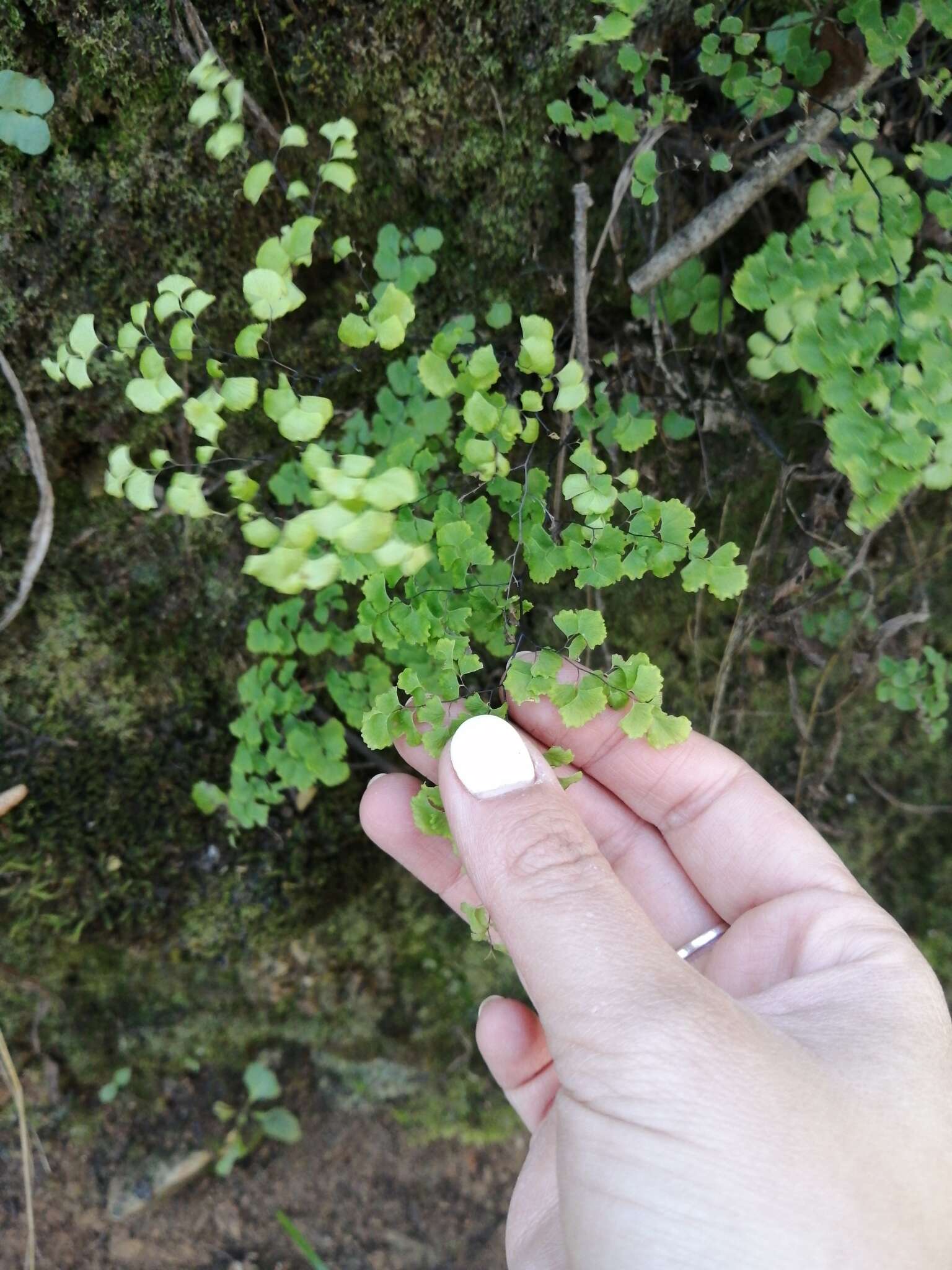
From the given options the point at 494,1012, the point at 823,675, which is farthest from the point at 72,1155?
the point at 823,675

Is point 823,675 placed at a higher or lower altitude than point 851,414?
lower

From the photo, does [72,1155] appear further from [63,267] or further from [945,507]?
[945,507]

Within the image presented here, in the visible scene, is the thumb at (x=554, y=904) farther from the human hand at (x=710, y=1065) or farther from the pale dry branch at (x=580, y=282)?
the pale dry branch at (x=580, y=282)

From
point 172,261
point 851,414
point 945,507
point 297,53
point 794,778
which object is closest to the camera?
point 851,414

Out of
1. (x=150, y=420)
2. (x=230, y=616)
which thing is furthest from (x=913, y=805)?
(x=150, y=420)

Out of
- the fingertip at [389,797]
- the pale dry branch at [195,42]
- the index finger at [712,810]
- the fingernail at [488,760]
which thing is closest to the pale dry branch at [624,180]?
the pale dry branch at [195,42]

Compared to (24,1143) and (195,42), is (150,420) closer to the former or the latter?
(195,42)

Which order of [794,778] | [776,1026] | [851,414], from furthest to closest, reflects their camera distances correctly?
[794,778] < [851,414] < [776,1026]
